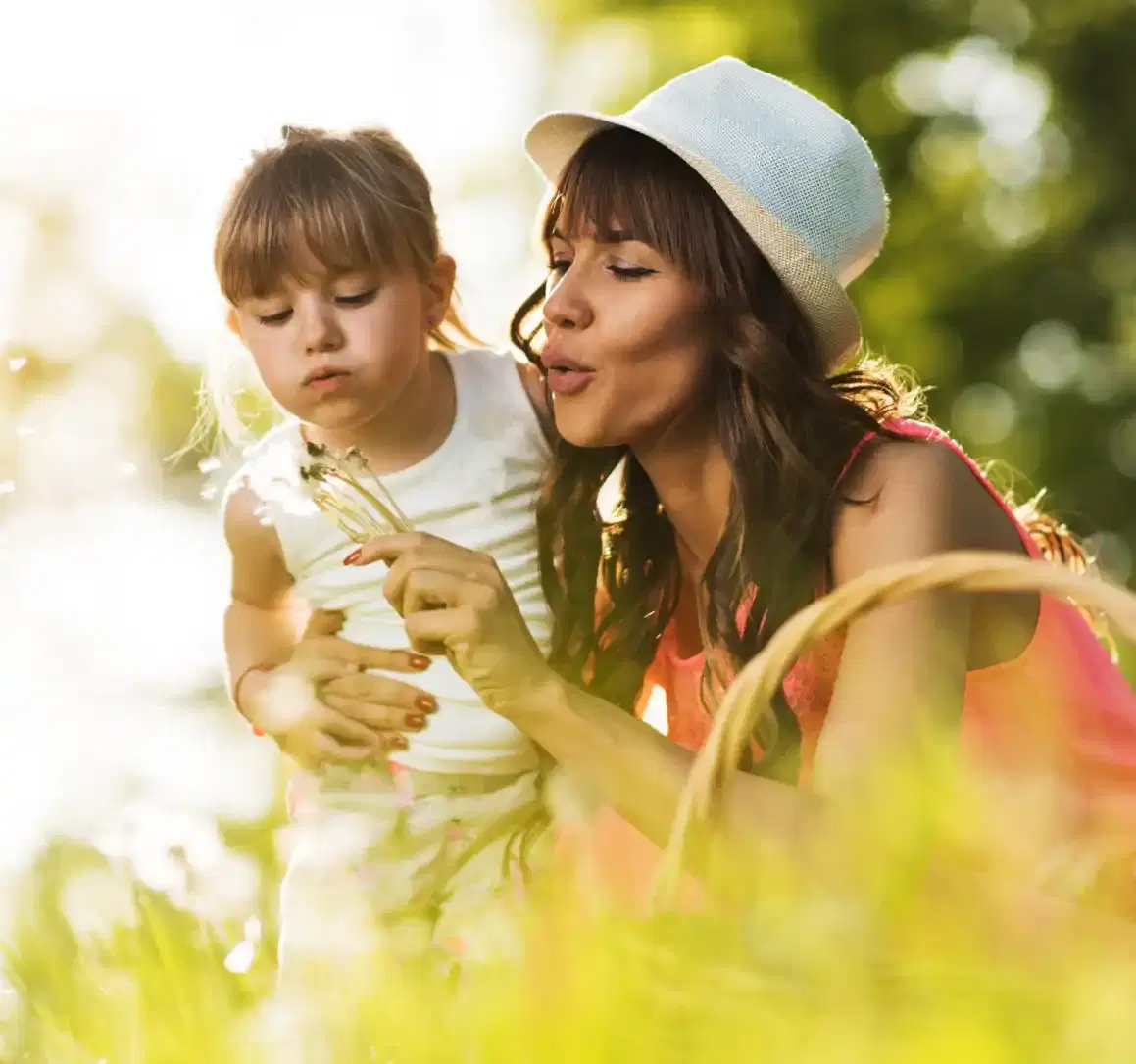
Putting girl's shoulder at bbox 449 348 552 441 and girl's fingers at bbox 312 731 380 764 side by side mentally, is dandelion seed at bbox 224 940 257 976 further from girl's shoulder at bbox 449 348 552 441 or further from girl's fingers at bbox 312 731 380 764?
girl's shoulder at bbox 449 348 552 441

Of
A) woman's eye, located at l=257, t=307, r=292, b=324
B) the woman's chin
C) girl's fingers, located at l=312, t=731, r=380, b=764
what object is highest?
woman's eye, located at l=257, t=307, r=292, b=324

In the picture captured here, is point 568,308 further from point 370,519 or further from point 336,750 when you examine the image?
point 336,750

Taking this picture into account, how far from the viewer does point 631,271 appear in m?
1.82

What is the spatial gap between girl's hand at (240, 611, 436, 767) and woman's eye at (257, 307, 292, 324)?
423mm

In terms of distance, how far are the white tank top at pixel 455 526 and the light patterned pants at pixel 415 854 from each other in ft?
0.12

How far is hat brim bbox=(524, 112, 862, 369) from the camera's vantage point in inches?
69.9

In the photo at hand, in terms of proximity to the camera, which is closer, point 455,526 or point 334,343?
point 334,343

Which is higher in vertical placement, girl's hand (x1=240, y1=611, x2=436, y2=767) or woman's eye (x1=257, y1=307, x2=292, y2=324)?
woman's eye (x1=257, y1=307, x2=292, y2=324)

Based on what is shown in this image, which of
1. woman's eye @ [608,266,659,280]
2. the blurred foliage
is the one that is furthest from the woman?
the blurred foliage

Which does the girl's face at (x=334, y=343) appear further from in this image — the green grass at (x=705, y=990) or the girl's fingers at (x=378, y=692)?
the green grass at (x=705, y=990)

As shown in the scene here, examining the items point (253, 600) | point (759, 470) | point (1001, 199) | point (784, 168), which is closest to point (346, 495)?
point (253, 600)

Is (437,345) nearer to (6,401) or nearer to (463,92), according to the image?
(6,401)

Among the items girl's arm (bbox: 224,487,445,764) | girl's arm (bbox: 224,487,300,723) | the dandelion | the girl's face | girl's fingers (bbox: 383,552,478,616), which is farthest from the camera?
girl's arm (bbox: 224,487,300,723)

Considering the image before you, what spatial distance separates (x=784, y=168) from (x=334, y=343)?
60 centimetres
